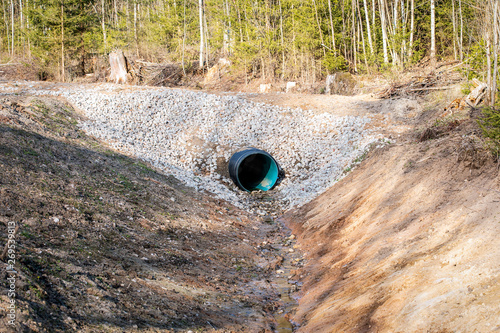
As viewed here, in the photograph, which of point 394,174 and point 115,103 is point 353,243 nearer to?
point 394,174

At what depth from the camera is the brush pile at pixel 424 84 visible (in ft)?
50.0

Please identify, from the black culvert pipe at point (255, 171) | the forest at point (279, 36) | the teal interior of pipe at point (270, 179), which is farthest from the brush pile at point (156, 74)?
the teal interior of pipe at point (270, 179)

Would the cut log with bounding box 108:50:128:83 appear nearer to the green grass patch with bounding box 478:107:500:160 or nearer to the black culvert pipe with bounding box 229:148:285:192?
the black culvert pipe with bounding box 229:148:285:192

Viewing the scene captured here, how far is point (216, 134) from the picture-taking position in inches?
620

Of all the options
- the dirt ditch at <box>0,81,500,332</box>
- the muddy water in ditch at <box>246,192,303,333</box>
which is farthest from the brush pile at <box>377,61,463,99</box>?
the muddy water in ditch at <box>246,192,303,333</box>

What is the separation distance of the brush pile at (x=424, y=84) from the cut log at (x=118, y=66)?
14.9m

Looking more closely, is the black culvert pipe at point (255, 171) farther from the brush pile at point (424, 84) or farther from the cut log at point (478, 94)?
the brush pile at point (424, 84)

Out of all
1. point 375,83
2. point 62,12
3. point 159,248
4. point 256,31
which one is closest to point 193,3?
point 256,31

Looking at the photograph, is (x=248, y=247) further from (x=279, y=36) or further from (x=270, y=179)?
(x=279, y=36)

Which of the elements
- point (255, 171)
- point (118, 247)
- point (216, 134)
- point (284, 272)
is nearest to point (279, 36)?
point (216, 134)

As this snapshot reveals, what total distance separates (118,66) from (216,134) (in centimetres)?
1084

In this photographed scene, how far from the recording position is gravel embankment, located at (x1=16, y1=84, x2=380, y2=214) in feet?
43.7

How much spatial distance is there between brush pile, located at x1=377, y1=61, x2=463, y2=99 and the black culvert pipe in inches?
265

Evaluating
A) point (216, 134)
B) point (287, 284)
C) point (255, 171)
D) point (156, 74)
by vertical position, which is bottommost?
point (287, 284)
